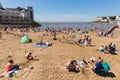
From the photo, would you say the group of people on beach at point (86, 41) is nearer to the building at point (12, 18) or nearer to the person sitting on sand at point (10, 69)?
the person sitting on sand at point (10, 69)

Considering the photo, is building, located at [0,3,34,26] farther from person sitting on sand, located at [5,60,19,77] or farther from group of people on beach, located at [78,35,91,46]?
person sitting on sand, located at [5,60,19,77]

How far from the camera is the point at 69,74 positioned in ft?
33.8

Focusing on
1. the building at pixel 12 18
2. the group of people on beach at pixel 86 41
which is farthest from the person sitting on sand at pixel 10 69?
the building at pixel 12 18

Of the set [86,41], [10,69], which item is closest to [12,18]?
[86,41]

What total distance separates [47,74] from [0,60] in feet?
17.5

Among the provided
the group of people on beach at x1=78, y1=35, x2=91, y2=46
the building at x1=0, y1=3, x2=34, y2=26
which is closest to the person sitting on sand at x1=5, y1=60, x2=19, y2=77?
the group of people on beach at x1=78, y1=35, x2=91, y2=46

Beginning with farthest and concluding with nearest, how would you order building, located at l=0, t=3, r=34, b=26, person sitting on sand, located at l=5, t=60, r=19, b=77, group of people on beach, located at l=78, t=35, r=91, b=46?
building, located at l=0, t=3, r=34, b=26
group of people on beach, located at l=78, t=35, r=91, b=46
person sitting on sand, located at l=5, t=60, r=19, b=77

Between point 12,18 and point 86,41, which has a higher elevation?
point 12,18

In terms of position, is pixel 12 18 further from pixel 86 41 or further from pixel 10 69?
pixel 10 69

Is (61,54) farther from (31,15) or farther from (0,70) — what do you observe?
(31,15)

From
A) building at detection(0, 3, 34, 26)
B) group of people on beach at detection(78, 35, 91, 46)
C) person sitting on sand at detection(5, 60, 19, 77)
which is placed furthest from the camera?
building at detection(0, 3, 34, 26)

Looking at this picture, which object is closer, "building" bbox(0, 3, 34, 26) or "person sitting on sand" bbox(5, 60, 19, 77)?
"person sitting on sand" bbox(5, 60, 19, 77)

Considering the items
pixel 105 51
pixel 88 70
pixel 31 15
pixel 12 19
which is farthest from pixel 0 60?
→ pixel 31 15

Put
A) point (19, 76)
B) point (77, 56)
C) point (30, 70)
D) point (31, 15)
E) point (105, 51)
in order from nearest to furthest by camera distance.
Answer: point (19, 76), point (30, 70), point (77, 56), point (105, 51), point (31, 15)
